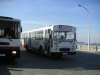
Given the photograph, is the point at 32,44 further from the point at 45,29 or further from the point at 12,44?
the point at 12,44

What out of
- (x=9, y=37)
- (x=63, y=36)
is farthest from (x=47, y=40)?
(x=9, y=37)

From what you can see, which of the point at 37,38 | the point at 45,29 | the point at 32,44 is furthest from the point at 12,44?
the point at 32,44

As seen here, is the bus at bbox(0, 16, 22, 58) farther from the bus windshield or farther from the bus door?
the bus door

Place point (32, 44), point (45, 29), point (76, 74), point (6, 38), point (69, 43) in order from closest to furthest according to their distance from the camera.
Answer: point (76, 74) → point (6, 38) → point (69, 43) → point (45, 29) → point (32, 44)

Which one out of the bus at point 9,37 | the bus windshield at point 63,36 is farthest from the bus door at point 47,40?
the bus at point 9,37

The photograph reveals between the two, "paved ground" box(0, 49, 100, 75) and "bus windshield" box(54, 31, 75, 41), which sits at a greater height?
"bus windshield" box(54, 31, 75, 41)

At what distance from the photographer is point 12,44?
683 inches

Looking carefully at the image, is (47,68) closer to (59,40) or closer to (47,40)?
(59,40)

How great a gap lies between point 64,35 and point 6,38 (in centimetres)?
676

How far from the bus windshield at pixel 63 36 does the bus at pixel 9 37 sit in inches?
202

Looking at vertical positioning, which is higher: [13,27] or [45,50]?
[13,27]

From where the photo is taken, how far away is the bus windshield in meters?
22.3

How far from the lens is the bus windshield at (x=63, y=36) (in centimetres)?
2233

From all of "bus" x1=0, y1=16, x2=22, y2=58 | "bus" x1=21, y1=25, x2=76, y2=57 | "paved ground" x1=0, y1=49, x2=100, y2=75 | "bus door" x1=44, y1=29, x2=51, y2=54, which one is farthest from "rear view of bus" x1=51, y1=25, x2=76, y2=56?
"bus" x1=0, y1=16, x2=22, y2=58
